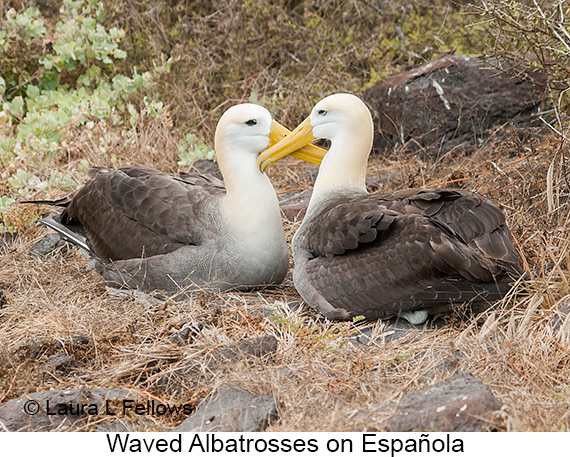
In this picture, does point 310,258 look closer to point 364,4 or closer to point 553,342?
Answer: point 553,342

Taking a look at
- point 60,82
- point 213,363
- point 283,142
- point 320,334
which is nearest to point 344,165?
point 283,142

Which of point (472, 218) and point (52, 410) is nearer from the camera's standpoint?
point (52, 410)

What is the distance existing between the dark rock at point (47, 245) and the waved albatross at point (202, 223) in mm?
676

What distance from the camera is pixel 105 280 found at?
215 inches

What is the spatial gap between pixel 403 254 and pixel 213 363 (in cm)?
115

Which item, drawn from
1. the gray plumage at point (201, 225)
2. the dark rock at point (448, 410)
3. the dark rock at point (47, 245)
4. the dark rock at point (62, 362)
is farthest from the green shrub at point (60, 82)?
the dark rock at point (448, 410)

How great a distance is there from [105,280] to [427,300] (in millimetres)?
2188

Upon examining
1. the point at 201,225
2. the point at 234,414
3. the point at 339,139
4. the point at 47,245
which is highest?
the point at 339,139

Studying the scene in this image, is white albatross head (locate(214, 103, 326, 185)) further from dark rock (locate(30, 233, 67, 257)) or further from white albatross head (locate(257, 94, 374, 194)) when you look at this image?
dark rock (locate(30, 233, 67, 257))

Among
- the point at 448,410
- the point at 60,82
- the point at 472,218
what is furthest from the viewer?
the point at 60,82

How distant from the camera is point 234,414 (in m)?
3.33

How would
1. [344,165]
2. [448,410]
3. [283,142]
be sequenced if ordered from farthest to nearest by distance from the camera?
1. [283,142]
2. [344,165]
3. [448,410]

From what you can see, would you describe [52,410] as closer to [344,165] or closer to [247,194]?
[247,194]

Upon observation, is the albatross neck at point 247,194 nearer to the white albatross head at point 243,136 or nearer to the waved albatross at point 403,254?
the white albatross head at point 243,136
